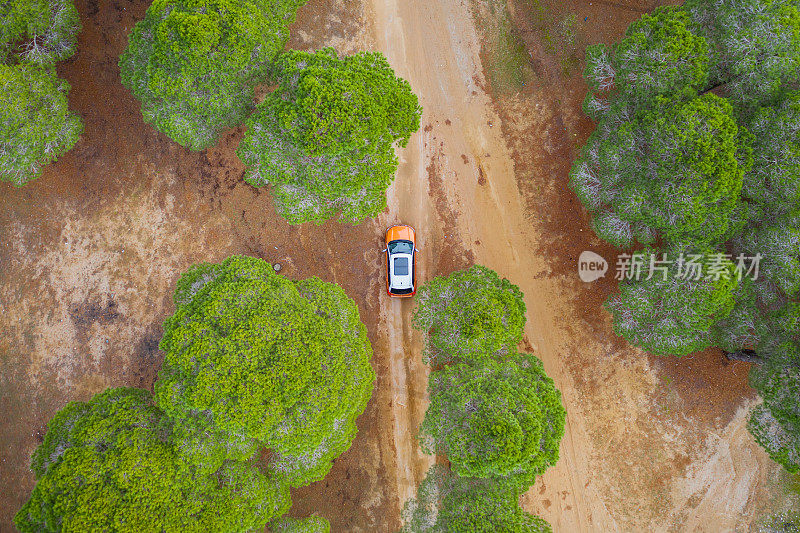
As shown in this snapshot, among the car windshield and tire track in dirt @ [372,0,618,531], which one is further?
tire track in dirt @ [372,0,618,531]

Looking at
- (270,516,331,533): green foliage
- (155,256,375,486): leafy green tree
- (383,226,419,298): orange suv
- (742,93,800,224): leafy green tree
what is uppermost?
(742,93,800,224): leafy green tree

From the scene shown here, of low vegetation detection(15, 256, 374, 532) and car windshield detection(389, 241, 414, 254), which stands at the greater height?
car windshield detection(389, 241, 414, 254)

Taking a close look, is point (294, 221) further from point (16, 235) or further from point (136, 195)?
point (16, 235)

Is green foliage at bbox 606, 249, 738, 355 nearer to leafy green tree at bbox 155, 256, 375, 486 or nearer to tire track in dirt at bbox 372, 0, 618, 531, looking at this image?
tire track in dirt at bbox 372, 0, 618, 531

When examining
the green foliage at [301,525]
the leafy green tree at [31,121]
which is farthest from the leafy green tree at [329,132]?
the green foliage at [301,525]

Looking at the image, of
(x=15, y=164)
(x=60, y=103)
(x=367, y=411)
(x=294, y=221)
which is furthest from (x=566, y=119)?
(x=15, y=164)

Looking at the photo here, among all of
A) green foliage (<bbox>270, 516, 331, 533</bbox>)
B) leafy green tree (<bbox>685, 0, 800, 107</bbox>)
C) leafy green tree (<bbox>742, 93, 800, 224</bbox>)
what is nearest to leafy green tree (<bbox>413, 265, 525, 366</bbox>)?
green foliage (<bbox>270, 516, 331, 533</bbox>)
